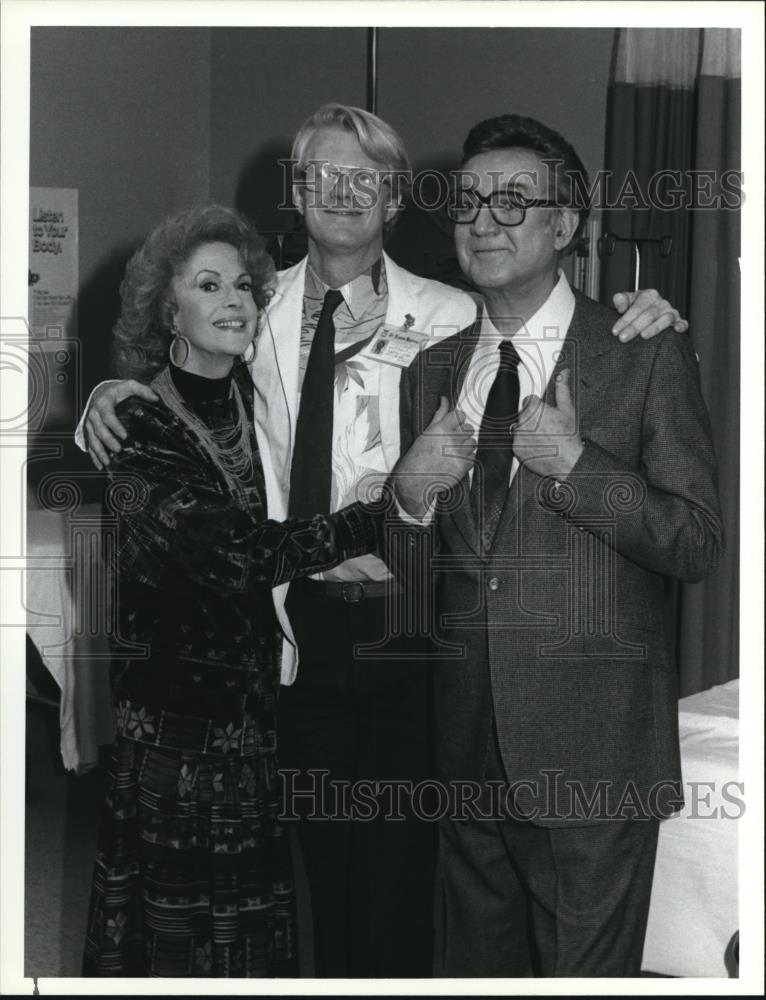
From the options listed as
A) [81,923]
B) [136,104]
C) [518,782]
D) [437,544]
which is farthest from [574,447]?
[81,923]

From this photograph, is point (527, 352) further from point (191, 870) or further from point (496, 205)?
point (191, 870)

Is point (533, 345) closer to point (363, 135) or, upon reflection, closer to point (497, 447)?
point (497, 447)

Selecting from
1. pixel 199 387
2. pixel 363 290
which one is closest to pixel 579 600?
pixel 363 290

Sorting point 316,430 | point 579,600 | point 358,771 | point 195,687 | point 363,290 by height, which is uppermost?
point 363,290

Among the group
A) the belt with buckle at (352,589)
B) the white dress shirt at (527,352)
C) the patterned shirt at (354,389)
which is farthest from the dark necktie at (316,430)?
the white dress shirt at (527,352)

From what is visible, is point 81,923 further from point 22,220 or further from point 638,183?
point 638,183

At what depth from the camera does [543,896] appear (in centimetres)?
229

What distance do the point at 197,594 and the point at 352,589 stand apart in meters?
0.29

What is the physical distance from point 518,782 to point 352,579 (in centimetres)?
49

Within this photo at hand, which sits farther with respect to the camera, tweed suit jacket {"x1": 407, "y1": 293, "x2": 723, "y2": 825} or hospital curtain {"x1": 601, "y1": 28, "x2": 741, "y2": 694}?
hospital curtain {"x1": 601, "y1": 28, "x2": 741, "y2": 694}

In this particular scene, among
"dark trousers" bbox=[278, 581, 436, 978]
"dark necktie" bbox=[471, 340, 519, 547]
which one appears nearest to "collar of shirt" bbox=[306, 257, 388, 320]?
"dark necktie" bbox=[471, 340, 519, 547]

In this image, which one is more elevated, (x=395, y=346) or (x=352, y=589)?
(x=395, y=346)

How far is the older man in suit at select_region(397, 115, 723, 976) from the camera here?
89.6 inches

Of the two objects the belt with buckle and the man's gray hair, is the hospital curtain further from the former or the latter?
the belt with buckle
